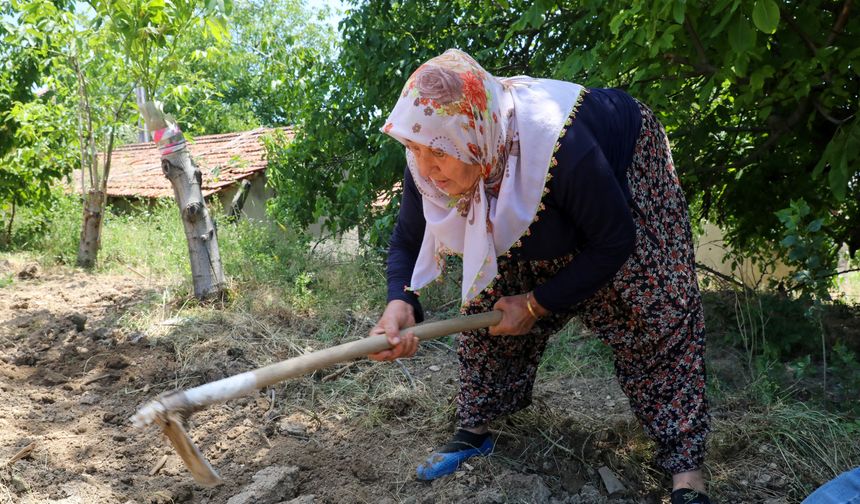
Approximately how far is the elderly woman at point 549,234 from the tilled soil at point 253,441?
234 mm

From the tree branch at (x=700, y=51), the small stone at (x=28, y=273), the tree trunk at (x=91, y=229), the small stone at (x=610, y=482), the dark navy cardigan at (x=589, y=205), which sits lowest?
the small stone at (x=610, y=482)

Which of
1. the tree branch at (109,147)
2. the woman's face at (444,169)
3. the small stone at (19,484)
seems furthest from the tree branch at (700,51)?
the tree branch at (109,147)

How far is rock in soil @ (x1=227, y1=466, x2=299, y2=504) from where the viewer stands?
7.76 ft

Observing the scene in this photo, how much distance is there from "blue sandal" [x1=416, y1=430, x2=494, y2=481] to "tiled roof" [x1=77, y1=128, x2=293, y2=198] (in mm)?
9477

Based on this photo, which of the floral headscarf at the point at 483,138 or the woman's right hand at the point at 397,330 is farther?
the woman's right hand at the point at 397,330

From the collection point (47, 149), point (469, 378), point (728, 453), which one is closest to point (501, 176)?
point (469, 378)

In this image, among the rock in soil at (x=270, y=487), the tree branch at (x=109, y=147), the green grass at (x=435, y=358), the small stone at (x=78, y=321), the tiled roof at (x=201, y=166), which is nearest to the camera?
the rock in soil at (x=270, y=487)

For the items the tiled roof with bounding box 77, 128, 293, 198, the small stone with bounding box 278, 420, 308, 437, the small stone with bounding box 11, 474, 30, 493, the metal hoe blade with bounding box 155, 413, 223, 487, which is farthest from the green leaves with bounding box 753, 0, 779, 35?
the tiled roof with bounding box 77, 128, 293, 198

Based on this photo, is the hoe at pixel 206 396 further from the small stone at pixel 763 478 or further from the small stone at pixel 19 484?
the small stone at pixel 763 478

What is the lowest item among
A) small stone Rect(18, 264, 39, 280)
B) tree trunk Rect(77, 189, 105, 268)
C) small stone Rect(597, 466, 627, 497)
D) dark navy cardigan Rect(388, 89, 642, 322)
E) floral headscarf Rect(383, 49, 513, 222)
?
small stone Rect(597, 466, 627, 497)

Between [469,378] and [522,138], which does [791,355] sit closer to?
[469,378]

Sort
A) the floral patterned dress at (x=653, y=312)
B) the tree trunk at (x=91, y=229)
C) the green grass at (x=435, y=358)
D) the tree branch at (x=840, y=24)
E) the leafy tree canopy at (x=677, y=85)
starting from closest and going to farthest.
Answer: the floral patterned dress at (x=653, y=312) < the green grass at (x=435, y=358) < the leafy tree canopy at (x=677, y=85) < the tree branch at (x=840, y=24) < the tree trunk at (x=91, y=229)

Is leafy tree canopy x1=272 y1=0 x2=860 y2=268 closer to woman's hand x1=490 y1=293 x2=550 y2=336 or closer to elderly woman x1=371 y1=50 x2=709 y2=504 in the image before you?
elderly woman x1=371 y1=50 x2=709 y2=504

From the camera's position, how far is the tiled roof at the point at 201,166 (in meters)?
12.6
